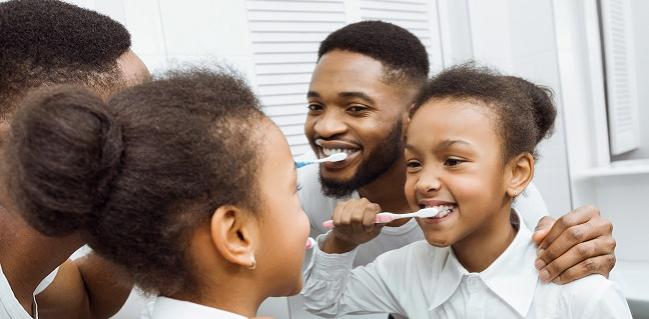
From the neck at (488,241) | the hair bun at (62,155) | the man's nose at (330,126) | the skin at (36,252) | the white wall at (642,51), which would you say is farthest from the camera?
the white wall at (642,51)

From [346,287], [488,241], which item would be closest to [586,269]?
[488,241]

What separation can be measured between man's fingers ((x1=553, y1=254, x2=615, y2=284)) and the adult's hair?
1.44ft

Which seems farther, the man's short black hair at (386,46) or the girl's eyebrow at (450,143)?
the man's short black hair at (386,46)

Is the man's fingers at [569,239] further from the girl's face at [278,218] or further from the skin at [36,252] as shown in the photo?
the skin at [36,252]

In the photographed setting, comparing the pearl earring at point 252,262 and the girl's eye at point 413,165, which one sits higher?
the girl's eye at point 413,165

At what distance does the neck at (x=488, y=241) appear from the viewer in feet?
2.64

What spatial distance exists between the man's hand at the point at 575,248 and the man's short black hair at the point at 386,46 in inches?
17.7

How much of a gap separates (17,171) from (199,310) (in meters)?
0.21

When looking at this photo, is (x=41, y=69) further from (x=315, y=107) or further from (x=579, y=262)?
(x=579, y=262)

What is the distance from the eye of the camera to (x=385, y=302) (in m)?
0.89

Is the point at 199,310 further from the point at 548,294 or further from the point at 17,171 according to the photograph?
the point at 548,294

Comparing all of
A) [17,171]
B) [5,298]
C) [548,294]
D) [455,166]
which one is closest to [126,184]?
[17,171]

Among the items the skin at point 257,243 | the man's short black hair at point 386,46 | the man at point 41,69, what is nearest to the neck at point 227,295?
the skin at point 257,243

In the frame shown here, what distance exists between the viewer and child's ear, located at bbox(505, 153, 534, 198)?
0.79m
